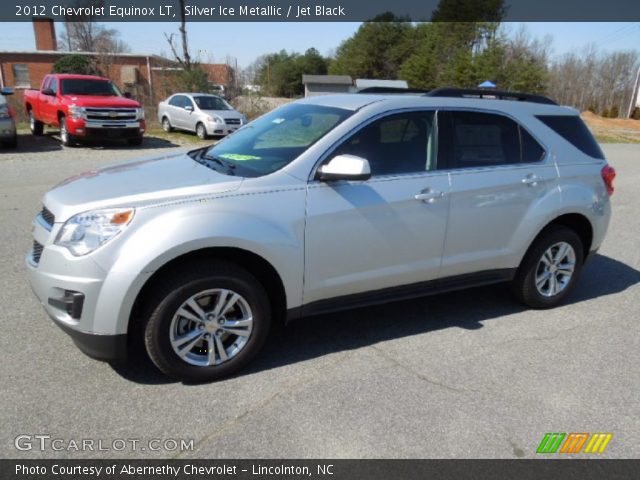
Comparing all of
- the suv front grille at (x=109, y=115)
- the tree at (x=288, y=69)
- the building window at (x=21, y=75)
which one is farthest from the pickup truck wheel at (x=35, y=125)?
the tree at (x=288, y=69)

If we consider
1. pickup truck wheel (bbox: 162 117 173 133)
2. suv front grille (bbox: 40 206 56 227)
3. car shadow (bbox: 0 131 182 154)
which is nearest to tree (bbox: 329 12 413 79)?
pickup truck wheel (bbox: 162 117 173 133)

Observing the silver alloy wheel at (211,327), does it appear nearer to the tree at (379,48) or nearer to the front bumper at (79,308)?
the front bumper at (79,308)

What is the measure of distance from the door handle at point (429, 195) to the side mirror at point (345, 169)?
0.55 meters

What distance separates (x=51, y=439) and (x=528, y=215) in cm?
369

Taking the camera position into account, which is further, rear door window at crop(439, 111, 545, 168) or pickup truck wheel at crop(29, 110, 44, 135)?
pickup truck wheel at crop(29, 110, 44, 135)

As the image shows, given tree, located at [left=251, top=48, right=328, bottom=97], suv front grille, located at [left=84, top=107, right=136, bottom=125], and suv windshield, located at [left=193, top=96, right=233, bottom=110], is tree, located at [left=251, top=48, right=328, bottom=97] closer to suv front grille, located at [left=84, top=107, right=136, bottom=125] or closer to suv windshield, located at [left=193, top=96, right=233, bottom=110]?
suv windshield, located at [left=193, top=96, right=233, bottom=110]

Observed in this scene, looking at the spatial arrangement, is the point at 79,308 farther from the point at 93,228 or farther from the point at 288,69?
the point at 288,69

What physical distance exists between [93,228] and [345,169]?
1534 millimetres

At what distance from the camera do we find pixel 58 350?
11.3 ft

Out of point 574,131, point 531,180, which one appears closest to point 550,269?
point 531,180

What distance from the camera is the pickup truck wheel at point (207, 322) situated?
117 inches
